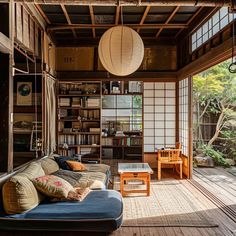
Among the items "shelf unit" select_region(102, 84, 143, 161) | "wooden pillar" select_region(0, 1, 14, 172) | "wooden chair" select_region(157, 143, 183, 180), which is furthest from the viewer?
"shelf unit" select_region(102, 84, 143, 161)

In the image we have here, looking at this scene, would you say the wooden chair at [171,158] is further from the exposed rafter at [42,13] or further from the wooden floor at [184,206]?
the exposed rafter at [42,13]

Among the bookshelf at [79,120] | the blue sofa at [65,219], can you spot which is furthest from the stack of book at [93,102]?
the blue sofa at [65,219]

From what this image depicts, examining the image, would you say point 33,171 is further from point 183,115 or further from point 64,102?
point 183,115

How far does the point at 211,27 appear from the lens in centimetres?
521

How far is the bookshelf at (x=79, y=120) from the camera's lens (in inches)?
293

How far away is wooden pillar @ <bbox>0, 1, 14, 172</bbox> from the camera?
3779mm

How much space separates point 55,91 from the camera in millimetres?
7105

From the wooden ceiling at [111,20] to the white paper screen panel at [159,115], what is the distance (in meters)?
1.21

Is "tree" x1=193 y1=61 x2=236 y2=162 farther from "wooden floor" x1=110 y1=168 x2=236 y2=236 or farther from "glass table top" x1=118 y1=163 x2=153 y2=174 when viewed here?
"glass table top" x1=118 y1=163 x2=153 y2=174

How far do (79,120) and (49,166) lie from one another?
2890 mm

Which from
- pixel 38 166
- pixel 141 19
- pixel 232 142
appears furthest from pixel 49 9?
pixel 232 142

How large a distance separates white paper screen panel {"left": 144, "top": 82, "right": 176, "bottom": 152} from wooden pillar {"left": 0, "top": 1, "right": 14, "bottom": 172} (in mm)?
4496

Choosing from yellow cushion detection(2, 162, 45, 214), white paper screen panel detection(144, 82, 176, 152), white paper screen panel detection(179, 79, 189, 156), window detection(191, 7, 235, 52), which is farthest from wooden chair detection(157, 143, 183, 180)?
yellow cushion detection(2, 162, 45, 214)

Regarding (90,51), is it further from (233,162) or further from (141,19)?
(233,162)
